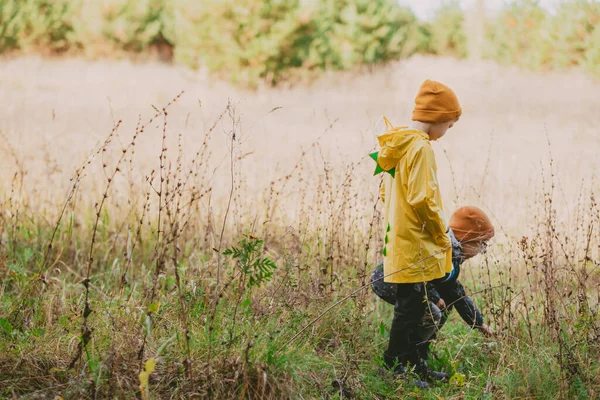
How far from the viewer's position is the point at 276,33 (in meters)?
16.0

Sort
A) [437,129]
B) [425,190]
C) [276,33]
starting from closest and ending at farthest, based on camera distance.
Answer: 1. [425,190]
2. [437,129]
3. [276,33]

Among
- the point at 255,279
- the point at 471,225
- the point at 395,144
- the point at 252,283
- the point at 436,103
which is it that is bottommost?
the point at 255,279

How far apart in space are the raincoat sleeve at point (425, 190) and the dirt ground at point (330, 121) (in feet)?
2.31

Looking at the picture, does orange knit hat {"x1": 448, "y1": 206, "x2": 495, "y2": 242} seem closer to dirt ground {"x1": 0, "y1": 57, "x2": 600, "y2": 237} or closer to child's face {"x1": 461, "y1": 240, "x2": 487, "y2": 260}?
child's face {"x1": 461, "y1": 240, "x2": 487, "y2": 260}

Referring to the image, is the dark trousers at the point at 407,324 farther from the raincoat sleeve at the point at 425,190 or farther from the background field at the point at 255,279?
the raincoat sleeve at the point at 425,190

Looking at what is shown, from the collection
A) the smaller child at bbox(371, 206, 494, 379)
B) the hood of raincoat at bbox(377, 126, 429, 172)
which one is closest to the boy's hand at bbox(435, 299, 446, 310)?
the smaller child at bbox(371, 206, 494, 379)

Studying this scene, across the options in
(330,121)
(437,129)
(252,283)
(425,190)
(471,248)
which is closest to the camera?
(252,283)

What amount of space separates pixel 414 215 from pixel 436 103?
0.56 metres

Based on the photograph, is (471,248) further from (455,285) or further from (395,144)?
(395,144)

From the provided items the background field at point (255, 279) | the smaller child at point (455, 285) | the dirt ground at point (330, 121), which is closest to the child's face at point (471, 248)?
the smaller child at point (455, 285)

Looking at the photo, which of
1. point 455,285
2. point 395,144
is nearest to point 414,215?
point 395,144

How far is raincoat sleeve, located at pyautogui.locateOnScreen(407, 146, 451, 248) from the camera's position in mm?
2775

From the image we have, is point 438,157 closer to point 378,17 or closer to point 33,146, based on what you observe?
point 33,146

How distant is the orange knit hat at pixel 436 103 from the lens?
9.75 ft
